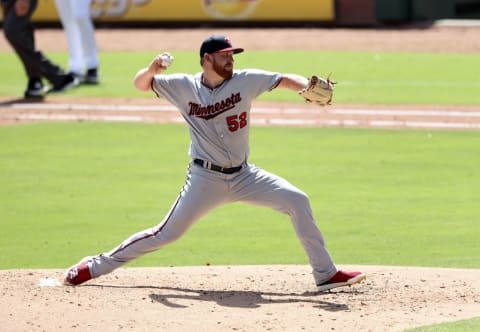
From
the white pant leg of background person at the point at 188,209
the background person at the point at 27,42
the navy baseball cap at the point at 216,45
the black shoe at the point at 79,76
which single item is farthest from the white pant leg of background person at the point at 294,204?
the black shoe at the point at 79,76

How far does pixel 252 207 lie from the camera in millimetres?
10547

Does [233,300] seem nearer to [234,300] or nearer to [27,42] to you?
[234,300]

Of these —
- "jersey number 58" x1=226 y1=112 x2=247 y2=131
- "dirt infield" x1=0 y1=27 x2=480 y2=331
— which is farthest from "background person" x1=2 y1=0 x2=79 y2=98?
"jersey number 58" x1=226 y1=112 x2=247 y2=131

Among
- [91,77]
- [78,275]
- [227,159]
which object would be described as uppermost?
[227,159]

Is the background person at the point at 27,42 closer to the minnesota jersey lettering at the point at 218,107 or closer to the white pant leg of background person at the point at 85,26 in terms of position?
the white pant leg of background person at the point at 85,26

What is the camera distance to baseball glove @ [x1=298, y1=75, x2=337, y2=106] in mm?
7059

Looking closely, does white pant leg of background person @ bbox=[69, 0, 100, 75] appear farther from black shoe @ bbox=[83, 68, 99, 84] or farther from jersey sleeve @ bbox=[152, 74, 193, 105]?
jersey sleeve @ bbox=[152, 74, 193, 105]

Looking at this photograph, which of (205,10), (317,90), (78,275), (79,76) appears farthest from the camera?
(205,10)

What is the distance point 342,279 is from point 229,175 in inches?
42.2

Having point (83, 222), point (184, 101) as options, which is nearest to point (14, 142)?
point (83, 222)

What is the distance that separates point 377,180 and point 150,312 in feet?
16.8

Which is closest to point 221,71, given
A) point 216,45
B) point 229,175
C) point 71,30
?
point 216,45

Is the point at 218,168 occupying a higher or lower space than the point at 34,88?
higher

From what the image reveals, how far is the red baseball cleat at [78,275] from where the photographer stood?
745cm
